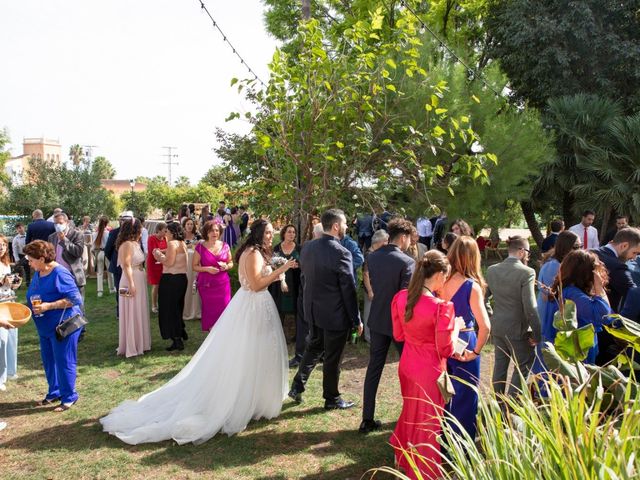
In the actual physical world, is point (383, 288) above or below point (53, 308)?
above

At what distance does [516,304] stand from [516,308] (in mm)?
37

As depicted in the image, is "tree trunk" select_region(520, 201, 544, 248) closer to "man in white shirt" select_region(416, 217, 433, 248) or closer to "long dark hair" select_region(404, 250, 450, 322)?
"man in white shirt" select_region(416, 217, 433, 248)

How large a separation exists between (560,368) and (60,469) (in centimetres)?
409

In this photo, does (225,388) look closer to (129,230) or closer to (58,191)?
(129,230)

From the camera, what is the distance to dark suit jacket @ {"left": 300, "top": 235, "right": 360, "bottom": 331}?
563cm

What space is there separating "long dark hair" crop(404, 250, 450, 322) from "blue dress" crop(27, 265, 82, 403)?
3.62m

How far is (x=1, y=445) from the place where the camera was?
523 cm

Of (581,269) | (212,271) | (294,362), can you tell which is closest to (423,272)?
(581,269)

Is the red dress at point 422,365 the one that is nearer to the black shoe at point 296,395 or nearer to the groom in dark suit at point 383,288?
the groom in dark suit at point 383,288

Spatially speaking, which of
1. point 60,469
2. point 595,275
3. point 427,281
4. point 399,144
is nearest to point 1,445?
point 60,469

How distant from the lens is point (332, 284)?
5.70m

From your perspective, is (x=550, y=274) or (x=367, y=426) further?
(x=550, y=274)

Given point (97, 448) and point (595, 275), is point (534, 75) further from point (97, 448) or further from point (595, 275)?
point (97, 448)

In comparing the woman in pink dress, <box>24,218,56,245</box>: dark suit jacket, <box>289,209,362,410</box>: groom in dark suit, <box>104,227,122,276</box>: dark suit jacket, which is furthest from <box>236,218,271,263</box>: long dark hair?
<box>24,218,56,245</box>: dark suit jacket
